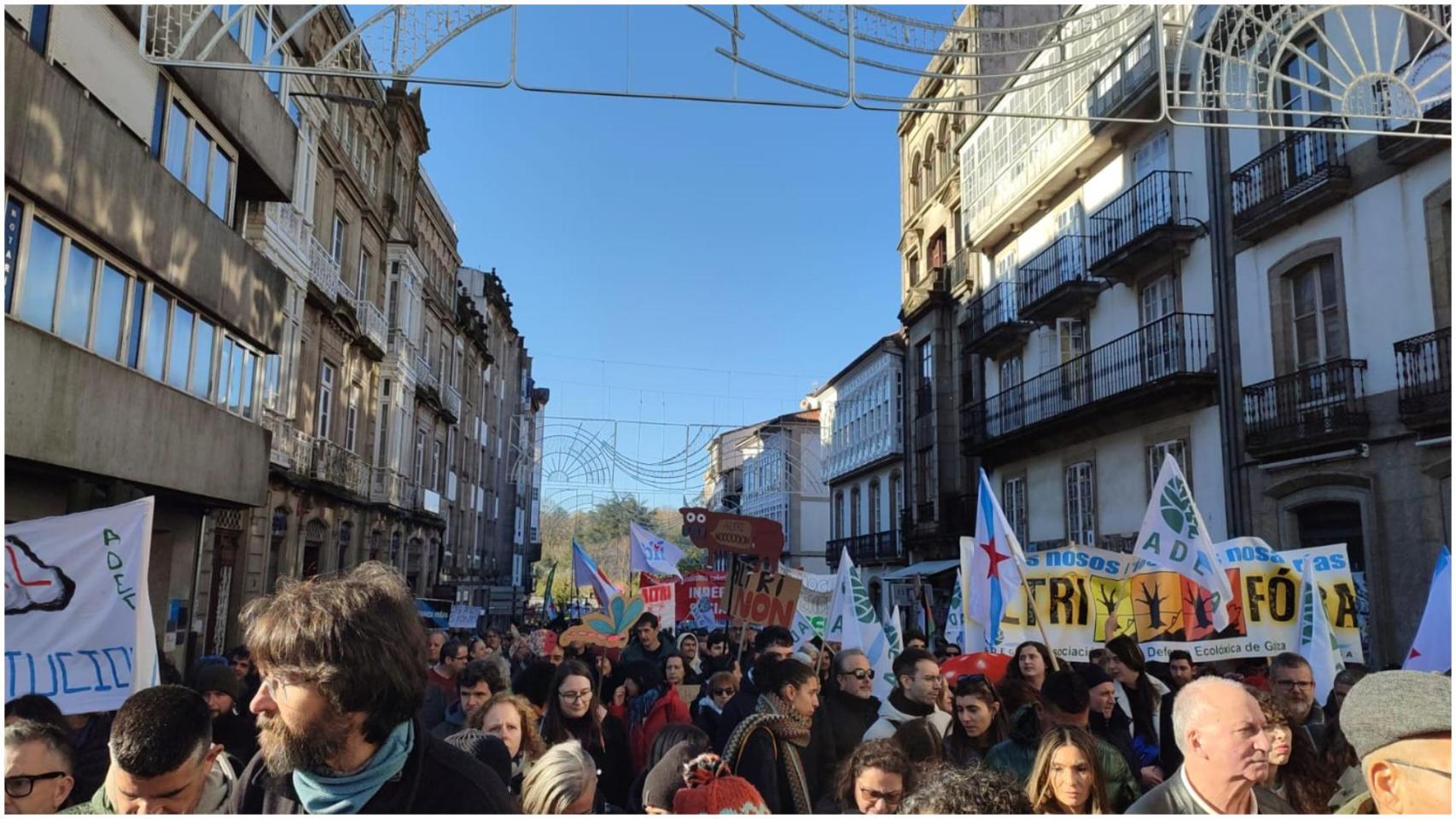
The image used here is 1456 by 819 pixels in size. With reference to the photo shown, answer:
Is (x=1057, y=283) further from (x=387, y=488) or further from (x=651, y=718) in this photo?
(x=651, y=718)

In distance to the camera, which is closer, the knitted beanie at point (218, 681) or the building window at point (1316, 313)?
the knitted beanie at point (218, 681)

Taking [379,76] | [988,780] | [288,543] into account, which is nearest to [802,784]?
[988,780]

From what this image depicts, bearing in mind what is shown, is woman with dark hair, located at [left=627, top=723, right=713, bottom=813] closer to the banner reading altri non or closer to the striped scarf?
the striped scarf

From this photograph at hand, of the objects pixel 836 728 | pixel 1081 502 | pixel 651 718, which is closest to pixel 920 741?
pixel 836 728

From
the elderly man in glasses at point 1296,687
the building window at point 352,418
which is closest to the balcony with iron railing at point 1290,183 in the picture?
the elderly man in glasses at point 1296,687

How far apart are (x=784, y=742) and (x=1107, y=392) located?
17189 millimetres

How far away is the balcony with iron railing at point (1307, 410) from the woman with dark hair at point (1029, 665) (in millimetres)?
9741

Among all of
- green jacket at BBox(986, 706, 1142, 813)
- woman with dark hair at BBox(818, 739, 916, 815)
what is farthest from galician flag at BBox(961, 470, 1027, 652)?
woman with dark hair at BBox(818, 739, 916, 815)

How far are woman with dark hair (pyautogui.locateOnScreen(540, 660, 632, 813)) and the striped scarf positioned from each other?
1.26m

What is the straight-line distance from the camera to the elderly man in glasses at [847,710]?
20.1ft

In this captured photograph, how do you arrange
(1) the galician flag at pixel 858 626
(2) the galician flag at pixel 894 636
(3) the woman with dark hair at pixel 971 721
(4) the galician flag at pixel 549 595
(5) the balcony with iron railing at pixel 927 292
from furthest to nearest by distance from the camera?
(5) the balcony with iron railing at pixel 927 292 → (4) the galician flag at pixel 549 595 → (2) the galician flag at pixel 894 636 → (1) the galician flag at pixel 858 626 → (3) the woman with dark hair at pixel 971 721

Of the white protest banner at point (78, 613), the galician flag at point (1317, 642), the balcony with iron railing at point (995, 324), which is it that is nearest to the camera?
the white protest banner at point (78, 613)

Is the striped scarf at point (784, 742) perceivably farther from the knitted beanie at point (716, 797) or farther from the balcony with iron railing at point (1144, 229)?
the balcony with iron railing at point (1144, 229)

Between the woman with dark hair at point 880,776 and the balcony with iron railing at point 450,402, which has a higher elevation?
the balcony with iron railing at point 450,402
